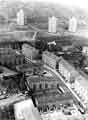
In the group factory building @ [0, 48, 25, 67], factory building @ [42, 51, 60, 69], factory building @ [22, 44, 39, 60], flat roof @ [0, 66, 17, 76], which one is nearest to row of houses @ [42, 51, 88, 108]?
factory building @ [42, 51, 60, 69]

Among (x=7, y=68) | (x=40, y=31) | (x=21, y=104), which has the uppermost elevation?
(x=40, y=31)

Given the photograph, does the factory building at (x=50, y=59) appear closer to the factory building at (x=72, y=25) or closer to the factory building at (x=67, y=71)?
the factory building at (x=67, y=71)

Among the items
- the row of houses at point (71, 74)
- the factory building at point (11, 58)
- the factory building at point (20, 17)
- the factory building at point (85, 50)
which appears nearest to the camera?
the row of houses at point (71, 74)

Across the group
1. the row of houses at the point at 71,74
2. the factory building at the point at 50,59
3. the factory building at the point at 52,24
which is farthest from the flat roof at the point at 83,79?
the factory building at the point at 52,24

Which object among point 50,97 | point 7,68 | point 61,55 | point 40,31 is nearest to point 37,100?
point 50,97

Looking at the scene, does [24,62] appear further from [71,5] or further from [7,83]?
[71,5]

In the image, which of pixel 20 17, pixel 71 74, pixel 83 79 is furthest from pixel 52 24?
pixel 83 79
